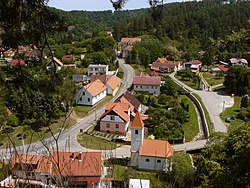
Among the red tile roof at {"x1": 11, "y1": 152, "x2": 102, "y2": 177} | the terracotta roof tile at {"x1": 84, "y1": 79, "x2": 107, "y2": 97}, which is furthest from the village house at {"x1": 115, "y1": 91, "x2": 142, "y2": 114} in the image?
the red tile roof at {"x1": 11, "y1": 152, "x2": 102, "y2": 177}

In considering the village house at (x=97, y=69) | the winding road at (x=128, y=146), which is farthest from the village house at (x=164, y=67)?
the village house at (x=97, y=69)

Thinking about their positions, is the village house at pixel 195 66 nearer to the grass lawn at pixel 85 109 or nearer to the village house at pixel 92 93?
the village house at pixel 92 93

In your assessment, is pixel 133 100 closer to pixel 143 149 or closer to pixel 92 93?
pixel 92 93

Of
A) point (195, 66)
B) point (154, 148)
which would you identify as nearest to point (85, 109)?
point (154, 148)

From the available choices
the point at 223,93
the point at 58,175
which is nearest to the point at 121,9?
the point at 58,175

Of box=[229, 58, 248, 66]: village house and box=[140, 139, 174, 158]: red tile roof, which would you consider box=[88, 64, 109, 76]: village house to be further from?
box=[140, 139, 174, 158]: red tile roof

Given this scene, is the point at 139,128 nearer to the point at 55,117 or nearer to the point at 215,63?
the point at 55,117

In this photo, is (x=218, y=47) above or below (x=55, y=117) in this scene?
above
